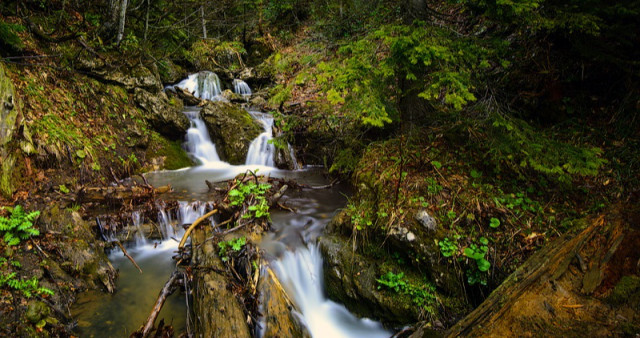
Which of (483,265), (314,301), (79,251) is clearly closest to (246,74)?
(79,251)

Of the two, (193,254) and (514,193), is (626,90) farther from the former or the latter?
(193,254)

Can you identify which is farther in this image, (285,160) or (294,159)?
(294,159)

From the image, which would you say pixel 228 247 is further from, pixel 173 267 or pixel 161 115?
pixel 161 115

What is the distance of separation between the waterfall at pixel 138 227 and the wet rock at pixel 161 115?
4.85 meters

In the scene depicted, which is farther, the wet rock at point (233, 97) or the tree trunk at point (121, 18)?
the wet rock at point (233, 97)

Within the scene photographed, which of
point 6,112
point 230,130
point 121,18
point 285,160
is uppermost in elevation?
point 121,18

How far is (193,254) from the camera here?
4023 mm

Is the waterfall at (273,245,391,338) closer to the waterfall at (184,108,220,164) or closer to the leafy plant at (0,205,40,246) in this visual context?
the leafy plant at (0,205,40,246)

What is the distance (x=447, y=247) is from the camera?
3232 millimetres

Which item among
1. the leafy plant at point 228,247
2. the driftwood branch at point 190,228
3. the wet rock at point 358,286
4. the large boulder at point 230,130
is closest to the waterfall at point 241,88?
the large boulder at point 230,130

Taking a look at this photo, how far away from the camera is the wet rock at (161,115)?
9016 mm

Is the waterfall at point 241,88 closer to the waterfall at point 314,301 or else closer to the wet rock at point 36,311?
the waterfall at point 314,301

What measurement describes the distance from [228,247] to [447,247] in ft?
9.57

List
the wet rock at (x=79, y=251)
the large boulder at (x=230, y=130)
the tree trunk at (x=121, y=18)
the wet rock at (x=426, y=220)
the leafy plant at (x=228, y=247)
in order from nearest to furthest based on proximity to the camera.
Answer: the wet rock at (x=426, y=220) → the leafy plant at (x=228, y=247) → the wet rock at (x=79, y=251) → the tree trunk at (x=121, y=18) → the large boulder at (x=230, y=130)
